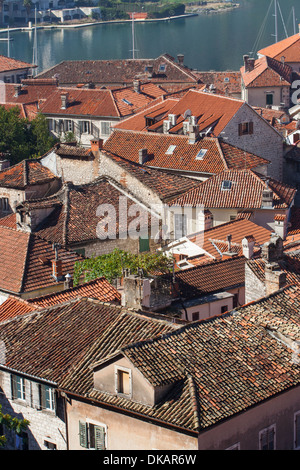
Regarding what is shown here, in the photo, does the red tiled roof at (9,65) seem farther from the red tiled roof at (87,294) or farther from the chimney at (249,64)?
the red tiled roof at (87,294)

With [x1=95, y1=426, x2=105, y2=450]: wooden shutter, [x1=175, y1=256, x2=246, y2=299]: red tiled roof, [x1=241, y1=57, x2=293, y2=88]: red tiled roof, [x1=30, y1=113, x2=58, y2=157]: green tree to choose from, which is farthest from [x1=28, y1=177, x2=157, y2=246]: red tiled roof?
[x1=241, y1=57, x2=293, y2=88]: red tiled roof

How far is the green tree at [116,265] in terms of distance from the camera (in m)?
31.7

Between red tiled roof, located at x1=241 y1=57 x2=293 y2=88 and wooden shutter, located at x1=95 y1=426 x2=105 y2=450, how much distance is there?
60556 mm

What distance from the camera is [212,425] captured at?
67.1 feet

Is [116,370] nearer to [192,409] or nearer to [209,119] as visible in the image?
[192,409]

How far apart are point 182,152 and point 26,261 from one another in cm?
1625

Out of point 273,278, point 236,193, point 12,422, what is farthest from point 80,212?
point 12,422

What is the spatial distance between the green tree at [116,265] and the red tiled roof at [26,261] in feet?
4.02

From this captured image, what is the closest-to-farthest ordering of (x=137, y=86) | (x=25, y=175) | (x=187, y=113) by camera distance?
(x=25, y=175) → (x=187, y=113) → (x=137, y=86)

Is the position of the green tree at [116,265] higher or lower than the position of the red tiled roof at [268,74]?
higher

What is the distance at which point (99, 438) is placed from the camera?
22516mm

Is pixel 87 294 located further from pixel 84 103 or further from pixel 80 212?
pixel 84 103

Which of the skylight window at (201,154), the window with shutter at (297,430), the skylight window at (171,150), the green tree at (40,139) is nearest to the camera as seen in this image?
the window with shutter at (297,430)

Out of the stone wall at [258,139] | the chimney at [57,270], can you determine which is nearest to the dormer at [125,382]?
the chimney at [57,270]
